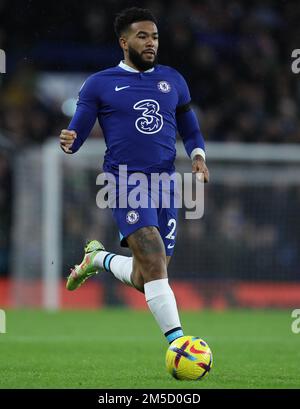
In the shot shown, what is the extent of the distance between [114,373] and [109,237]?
885 cm

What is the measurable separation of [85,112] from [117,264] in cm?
120

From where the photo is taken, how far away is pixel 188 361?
6332 millimetres

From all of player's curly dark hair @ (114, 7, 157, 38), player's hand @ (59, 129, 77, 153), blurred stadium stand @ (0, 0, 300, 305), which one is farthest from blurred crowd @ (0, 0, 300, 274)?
player's hand @ (59, 129, 77, 153)

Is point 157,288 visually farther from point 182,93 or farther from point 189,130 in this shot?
point 182,93

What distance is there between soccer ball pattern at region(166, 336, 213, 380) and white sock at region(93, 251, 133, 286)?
1.01 m

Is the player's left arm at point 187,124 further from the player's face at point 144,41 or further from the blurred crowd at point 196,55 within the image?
the blurred crowd at point 196,55

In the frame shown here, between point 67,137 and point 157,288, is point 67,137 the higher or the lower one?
the higher one

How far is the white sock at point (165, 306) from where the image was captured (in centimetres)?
657

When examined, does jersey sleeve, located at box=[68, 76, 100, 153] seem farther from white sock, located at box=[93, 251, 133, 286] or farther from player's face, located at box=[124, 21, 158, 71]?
white sock, located at box=[93, 251, 133, 286]

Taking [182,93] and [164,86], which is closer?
[164,86]

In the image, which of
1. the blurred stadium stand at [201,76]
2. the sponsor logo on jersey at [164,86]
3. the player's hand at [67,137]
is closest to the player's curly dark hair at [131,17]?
the sponsor logo on jersey at [164,86]

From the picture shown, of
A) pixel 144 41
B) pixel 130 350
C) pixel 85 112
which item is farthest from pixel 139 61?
pixel 130 350

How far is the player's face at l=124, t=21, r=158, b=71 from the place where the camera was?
6.98 meters
